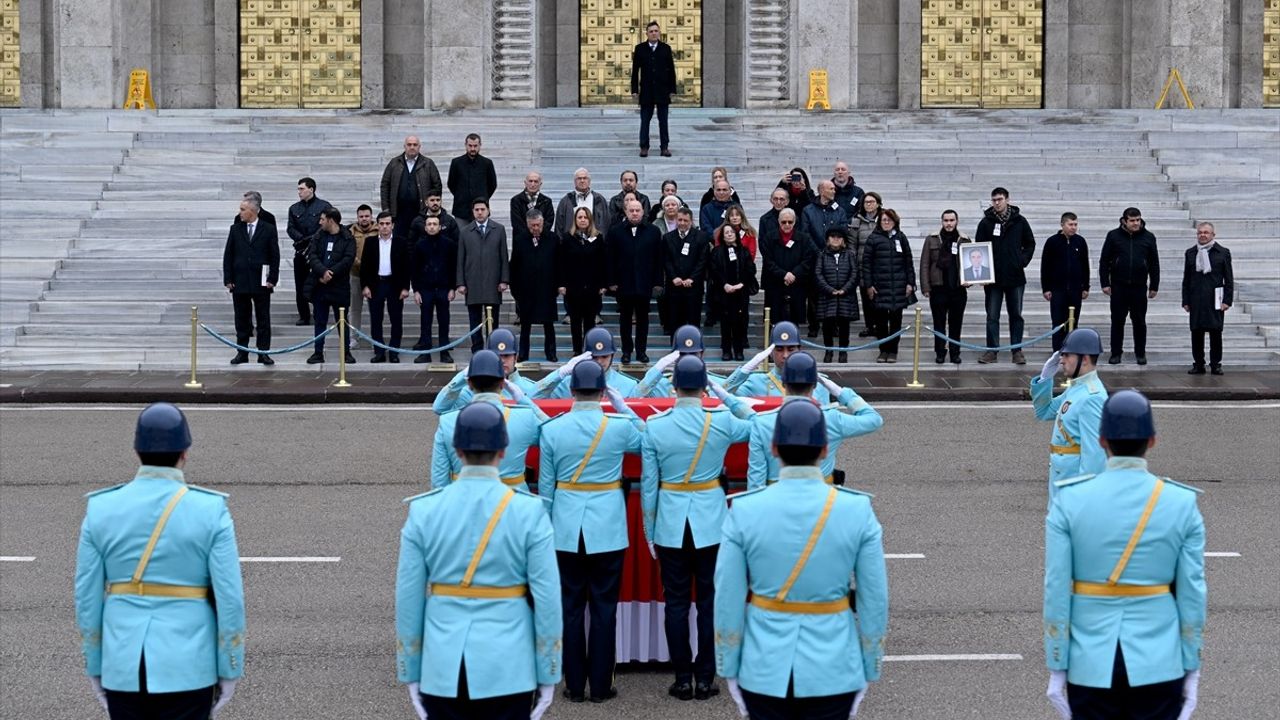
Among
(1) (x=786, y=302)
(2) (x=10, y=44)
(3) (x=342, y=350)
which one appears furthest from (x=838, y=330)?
(2) (x=10, y=44)

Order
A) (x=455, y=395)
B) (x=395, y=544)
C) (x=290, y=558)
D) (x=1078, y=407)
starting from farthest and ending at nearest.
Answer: (x=395, y=544) → (x=290, y=558) → (x=1078, y=407) → (x=455, y=395)

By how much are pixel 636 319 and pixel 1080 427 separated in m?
12.5

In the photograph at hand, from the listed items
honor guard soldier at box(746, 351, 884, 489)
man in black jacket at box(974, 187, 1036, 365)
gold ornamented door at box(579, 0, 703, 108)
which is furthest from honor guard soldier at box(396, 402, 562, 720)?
gold ornamented door at box(579, 0, 703, 108)

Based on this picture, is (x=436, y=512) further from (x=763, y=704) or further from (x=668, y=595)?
(x=668, y=595)

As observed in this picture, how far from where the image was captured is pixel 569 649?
34.4ft

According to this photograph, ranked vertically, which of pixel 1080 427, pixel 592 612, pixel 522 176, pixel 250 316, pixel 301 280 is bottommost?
pixel 592 612

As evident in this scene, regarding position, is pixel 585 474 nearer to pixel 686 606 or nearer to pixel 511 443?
pixel 511 443

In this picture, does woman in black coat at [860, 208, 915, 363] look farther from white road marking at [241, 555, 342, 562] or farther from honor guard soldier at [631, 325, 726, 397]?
white road marking at [241, 555, 342, 562]

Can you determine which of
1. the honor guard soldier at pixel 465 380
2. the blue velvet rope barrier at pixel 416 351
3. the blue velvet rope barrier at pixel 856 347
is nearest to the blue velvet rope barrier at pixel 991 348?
the blue velvet rope barrier at pixel 856 347

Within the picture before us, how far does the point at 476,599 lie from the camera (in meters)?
7.56

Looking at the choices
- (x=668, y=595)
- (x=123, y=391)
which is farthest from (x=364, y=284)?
(x=668, y=595)

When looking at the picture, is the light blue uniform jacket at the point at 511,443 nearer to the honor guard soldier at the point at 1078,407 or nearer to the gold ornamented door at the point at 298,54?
the honor guard soldier at the point at 1078,407

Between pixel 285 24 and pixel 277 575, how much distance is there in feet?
96.7

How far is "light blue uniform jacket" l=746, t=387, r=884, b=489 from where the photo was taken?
33.9 feet
